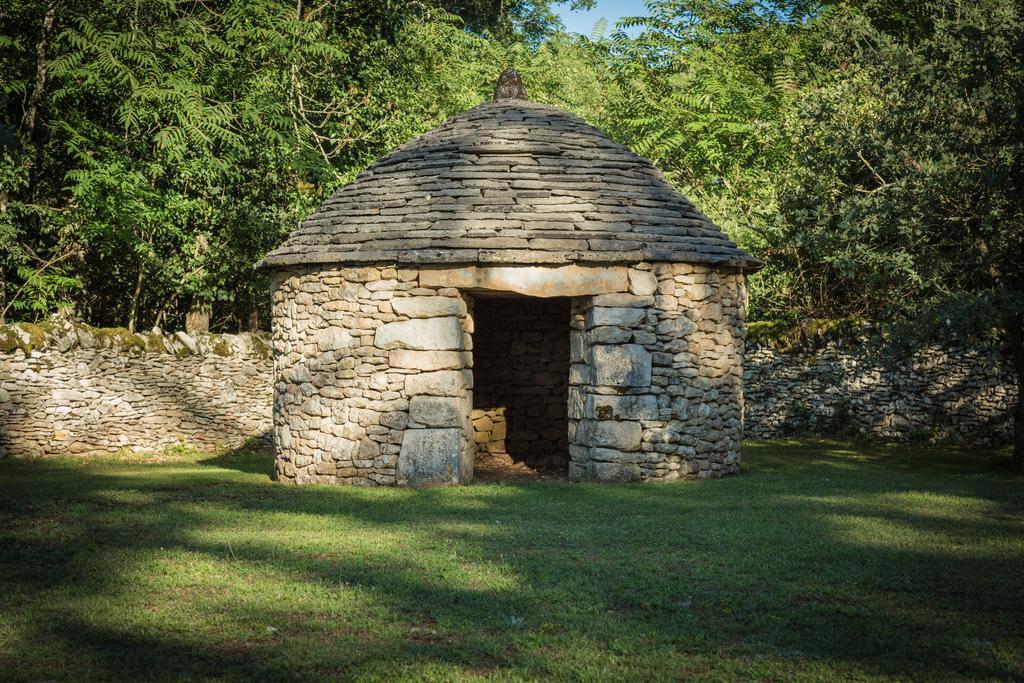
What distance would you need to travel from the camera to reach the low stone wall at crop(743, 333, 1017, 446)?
1481cm

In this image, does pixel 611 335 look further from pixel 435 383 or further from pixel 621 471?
pixel 435 383

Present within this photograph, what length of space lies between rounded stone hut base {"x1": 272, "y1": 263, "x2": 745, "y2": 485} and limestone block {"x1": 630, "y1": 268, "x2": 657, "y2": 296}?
1 centimetres

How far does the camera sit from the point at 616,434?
10336 mm

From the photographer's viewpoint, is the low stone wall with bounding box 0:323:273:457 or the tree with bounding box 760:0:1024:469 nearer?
the tree with bounding box 760:0:1024:469

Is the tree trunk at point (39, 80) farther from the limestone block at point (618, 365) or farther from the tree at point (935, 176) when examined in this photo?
the tree at point (935, 176)

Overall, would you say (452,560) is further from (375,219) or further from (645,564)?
(375,219)

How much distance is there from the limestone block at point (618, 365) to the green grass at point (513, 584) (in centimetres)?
124

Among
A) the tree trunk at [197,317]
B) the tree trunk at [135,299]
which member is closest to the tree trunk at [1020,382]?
the tree trunk at [135,299]

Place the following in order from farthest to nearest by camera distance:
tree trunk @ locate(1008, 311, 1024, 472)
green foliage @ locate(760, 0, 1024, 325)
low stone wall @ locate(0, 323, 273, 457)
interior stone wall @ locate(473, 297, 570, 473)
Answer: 1. interior stone wall @ locate(473, 297, 570, 473)
2. low stone wall @ locate(0, 323, 273, 457)
3. tree trunk @ locate(1008, 311, 1024, 472)
4. green foliage @ locate(760, 0, 1024, 325)

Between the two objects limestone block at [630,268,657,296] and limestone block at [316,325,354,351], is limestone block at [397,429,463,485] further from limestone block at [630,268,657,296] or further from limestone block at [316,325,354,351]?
limestone block at [630,268,657,296]

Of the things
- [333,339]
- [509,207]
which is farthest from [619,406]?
[333,339]

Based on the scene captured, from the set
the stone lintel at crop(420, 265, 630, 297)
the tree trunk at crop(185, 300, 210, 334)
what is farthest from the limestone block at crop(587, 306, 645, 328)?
the tree trunk at crop(185, 300, 210, 334)

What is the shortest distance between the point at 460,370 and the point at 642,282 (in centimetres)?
221

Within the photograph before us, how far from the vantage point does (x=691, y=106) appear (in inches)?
789
